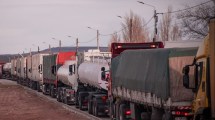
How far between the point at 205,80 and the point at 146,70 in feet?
23.4

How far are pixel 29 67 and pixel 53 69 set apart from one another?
2573cm

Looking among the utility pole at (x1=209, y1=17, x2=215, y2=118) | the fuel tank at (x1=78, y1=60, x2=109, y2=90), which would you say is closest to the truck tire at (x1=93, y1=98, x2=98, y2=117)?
the fuel tank at (x1=78, y1=60, x2=109, y2=90)

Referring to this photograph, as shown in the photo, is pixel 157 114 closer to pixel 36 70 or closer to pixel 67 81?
pixel 67 81

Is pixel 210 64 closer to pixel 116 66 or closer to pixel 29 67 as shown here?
pixel 116 66

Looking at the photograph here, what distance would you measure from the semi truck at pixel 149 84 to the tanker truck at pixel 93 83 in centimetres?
318

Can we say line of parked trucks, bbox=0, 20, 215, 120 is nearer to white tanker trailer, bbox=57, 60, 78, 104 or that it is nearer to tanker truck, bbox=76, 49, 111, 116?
tanker truck, bbox=76, 49, 111, 116

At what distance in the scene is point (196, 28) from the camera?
57031 millimetres

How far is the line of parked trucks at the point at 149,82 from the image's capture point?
42.1 feet

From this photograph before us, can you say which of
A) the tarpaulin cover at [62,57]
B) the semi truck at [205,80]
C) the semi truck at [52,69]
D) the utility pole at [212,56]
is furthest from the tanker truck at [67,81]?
the utility pole at [212,56]

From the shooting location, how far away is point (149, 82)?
18.6 metres

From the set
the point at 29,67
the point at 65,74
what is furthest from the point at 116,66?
the point at 29,67

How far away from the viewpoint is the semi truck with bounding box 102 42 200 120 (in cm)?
1612

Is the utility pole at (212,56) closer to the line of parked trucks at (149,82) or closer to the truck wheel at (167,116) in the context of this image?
the line of parked trucks at (149,82)

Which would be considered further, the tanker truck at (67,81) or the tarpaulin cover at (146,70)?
the tanker truck at (67,81)
